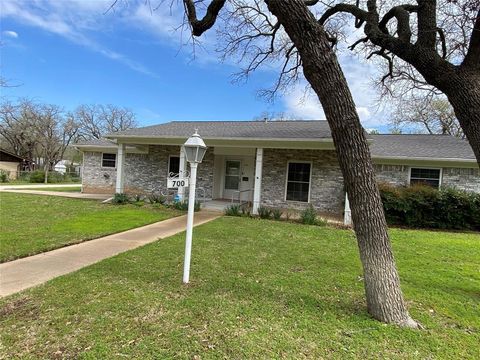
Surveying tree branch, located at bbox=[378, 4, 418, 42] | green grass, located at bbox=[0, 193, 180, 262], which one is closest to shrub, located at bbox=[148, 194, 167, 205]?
green grass, located at bbox=[0, 193, 180, 262]

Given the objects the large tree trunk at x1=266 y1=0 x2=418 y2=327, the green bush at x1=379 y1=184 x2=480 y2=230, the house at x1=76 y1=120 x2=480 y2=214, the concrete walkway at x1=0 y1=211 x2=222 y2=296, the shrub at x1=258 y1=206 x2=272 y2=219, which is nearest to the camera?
the large tree trunk at x1=266 y1=0 x2=418 y2=327

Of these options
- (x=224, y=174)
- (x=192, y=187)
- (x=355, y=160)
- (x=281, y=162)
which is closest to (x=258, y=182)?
(x=281, y=162)

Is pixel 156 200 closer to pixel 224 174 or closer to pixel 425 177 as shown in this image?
pixel 224 174

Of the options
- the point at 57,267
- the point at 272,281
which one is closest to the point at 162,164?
the point at 57,267

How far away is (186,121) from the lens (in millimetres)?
17906

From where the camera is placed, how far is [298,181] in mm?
13227

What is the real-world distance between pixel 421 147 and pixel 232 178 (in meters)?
8.24

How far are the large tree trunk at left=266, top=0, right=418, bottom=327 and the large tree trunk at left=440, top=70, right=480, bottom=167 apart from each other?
1.75m

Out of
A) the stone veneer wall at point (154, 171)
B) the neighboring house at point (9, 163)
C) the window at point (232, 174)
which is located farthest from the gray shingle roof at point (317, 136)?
the neighboring house at point (9, 163)

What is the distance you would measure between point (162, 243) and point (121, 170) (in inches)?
305

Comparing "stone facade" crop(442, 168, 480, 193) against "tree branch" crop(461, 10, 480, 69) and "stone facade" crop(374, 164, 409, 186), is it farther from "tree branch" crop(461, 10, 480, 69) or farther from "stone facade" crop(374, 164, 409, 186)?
"tree branch" crop(461, 10, 480, 69)

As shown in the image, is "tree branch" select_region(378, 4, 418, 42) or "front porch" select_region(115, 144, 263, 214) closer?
"tree branch" select_region(378, 4, 418, 42)

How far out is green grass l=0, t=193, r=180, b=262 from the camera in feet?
20.4

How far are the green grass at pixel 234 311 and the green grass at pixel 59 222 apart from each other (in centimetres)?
193
